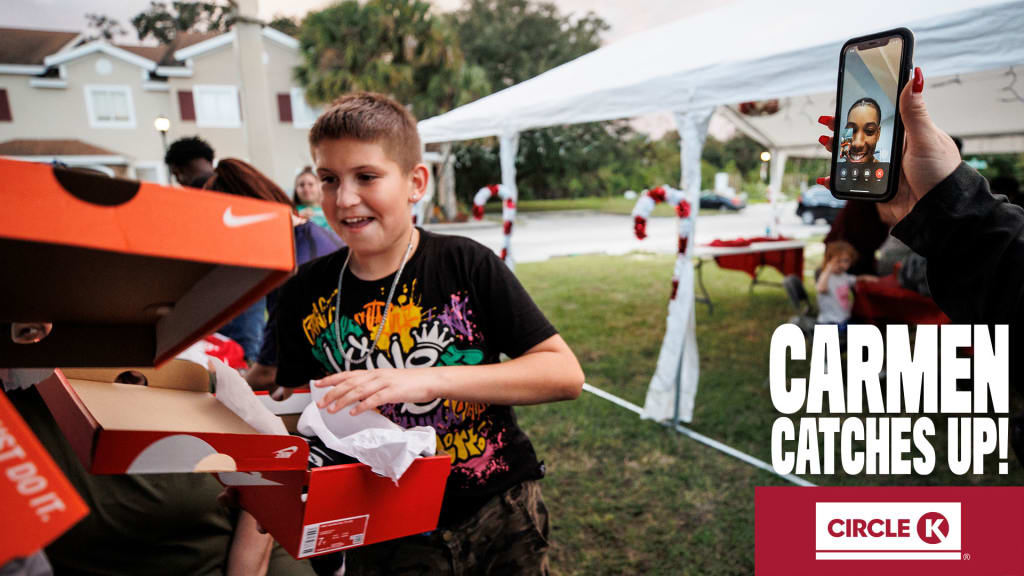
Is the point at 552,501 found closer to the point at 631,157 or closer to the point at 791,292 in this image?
the point at 791,292

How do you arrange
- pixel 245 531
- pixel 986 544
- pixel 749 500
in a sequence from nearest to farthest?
pixel 245 531 < pixel 986 544 < pixel 749 500

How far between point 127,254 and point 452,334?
2.88 ft

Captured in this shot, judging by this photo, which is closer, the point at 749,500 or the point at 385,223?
the point at 385,223

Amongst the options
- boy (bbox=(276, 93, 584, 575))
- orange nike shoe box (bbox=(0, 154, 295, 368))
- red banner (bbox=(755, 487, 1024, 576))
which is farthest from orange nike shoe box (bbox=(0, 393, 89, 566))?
red banner (bbox=(755, 487, 1024, 576))

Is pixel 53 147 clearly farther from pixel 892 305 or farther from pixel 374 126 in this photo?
pixel 892 305

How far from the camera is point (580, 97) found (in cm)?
442

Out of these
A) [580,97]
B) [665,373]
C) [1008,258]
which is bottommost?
[665,373]

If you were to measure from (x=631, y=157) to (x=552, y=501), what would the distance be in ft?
119

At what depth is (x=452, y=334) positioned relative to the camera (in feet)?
4.43

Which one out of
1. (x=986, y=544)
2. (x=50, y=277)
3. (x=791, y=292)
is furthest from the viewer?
(x=791, y=292)

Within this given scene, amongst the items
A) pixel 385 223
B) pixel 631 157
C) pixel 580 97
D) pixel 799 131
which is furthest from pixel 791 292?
pixel 631 157

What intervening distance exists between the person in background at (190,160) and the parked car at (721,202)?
88.5 ft

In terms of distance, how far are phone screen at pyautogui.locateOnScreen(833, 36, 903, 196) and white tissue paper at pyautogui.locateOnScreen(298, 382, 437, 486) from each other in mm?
992

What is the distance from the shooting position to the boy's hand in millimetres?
950
